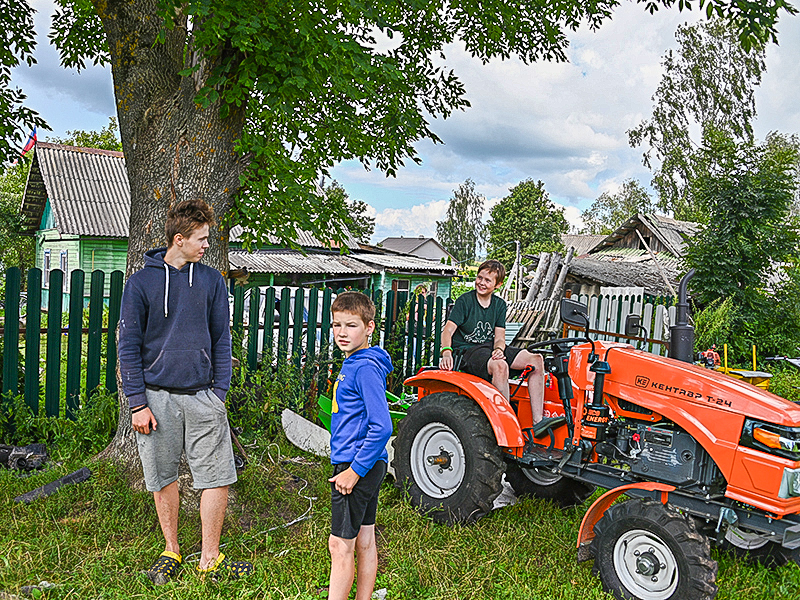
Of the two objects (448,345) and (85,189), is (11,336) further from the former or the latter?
(85,189)

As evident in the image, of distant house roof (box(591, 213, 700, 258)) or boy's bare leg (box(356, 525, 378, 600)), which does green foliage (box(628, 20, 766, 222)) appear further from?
boy's bare leg (box(356, 525, 378, 600))

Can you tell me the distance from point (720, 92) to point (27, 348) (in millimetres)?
31429

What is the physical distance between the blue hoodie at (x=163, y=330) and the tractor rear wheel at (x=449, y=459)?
1.56m

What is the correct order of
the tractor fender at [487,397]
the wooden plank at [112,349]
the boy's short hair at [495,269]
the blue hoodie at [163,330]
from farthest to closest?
the wooden plank at [112,349] < the boy's short hair at [495,269] < the tractor fender at [487,397] < the blue hoodie at [163,330]

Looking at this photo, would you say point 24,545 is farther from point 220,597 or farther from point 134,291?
point 134,291

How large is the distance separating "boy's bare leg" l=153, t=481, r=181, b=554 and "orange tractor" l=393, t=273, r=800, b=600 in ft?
5.12

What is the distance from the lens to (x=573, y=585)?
3.09 metres

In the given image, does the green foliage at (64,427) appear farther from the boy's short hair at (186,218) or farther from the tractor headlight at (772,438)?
the tractor headlight at (772,438)

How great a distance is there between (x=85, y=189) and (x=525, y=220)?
34.0 meters

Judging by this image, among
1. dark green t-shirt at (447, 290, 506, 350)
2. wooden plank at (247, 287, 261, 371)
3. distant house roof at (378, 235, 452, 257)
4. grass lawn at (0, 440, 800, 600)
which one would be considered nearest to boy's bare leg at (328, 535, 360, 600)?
grass lawn at (0, 440, 800, 600)

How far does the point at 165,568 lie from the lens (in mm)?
2826

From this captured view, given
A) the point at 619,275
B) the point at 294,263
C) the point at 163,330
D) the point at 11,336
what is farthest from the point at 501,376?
the point at 294,263

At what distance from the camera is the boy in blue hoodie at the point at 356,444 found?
2.40m

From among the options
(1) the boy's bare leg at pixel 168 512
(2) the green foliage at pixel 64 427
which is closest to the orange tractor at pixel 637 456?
(1) the boy's bare leg at pixel 168 512
